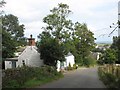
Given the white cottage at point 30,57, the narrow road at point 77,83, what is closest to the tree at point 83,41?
the white cottage at point 30,57

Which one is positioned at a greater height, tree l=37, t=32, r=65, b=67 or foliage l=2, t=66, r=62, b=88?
tree l=37, t=32, r=65, b=67

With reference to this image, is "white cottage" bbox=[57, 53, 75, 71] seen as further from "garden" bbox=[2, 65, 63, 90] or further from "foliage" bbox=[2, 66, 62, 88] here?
"garden" bbox=[2, 65, 63, 90]

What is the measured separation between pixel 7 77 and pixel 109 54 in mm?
53455

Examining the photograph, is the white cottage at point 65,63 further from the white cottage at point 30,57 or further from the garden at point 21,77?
the garden at point 21,77

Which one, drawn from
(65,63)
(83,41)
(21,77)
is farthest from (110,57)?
(21,77)

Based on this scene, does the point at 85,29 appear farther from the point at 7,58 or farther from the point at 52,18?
the point at 7,58

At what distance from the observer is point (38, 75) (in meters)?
40.0

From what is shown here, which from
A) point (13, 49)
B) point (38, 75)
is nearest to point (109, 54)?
point (13, 49)

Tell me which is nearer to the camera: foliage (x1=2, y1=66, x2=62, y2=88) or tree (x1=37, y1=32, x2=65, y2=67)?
foliage (x1=2, y1=66, x2=62, y2=88)

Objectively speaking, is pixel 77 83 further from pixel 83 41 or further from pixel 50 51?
pixel 83 41

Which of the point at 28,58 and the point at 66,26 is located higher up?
the point at 66,26

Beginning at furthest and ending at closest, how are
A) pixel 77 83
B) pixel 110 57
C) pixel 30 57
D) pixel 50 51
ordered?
1. pixel 110 57
2. pixel 30 57
3. pixel 50 51
4. pixel 77 83

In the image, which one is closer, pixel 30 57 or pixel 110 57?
pixel 30 57

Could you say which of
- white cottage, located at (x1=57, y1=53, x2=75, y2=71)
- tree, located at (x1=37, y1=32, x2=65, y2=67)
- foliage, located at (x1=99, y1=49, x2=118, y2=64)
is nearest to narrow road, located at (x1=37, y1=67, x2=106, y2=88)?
tree, located at (x1=37, y1=32, x2=65, y2=67)
